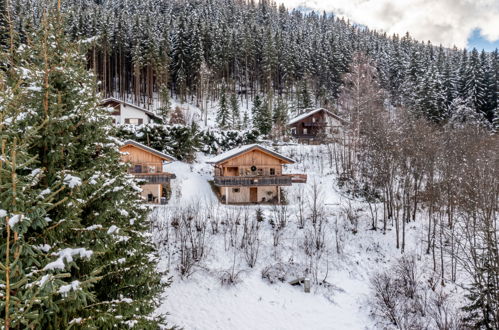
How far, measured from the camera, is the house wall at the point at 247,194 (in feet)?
111

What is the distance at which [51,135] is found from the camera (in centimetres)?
720

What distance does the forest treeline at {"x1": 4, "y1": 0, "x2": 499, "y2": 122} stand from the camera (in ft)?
188

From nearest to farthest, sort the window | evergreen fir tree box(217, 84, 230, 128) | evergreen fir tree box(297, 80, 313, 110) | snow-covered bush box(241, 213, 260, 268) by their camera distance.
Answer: snow-covered bush box(241, 213, 260, 268) → the window → evergreen fir tree box(217, 84, 230, 128) → evergreen fir tree box(297, 80, 313, 110)

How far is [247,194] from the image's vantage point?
34.0 m

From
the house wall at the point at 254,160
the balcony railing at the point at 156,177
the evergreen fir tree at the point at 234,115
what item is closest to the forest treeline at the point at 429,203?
the house wall at the point at 254,160

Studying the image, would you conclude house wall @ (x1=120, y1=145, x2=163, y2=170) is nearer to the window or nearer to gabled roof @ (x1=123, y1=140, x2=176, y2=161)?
gabled roof @ (x1=123, y1=140, x2=176, y2=161)

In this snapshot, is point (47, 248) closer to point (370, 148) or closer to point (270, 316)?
point (270, 316)

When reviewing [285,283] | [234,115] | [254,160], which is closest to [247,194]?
[254,160]

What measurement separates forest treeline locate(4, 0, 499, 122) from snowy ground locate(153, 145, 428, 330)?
1243 inches

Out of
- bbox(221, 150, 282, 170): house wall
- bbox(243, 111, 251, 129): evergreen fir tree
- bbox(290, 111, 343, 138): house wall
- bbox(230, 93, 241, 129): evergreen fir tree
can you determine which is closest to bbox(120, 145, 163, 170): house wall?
bbox(221, 150, 282, 170): house wall

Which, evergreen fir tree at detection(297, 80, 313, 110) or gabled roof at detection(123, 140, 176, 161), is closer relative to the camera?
gabled roof at detection(123, 140, 176, 161)

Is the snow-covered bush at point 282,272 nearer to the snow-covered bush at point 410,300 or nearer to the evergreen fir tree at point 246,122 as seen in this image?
the snow-covered bush at point 410,300

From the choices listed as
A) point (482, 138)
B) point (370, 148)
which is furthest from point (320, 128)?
point (482, 138)

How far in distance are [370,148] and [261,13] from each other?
377 feet
